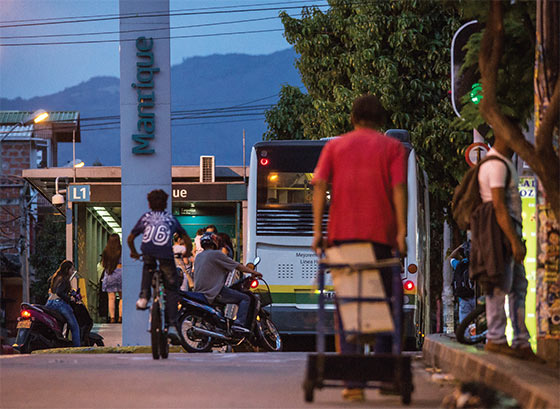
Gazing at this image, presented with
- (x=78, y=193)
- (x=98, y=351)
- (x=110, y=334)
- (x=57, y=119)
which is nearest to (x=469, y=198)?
(x=98, y=351)

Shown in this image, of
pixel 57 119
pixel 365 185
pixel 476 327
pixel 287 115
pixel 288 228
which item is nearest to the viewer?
pixel 365 185

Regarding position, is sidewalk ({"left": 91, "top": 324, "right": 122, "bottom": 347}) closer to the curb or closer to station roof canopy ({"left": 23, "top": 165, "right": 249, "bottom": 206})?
station roof canopy ({"left": 23, "top": 165, "right": 249, "bottom": 206})

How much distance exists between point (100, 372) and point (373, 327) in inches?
158

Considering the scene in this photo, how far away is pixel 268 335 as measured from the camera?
15398mm

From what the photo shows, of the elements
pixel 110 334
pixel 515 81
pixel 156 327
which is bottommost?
pixel 110 334

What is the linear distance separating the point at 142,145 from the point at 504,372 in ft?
48.9

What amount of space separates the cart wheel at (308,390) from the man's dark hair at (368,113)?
5.49 feet

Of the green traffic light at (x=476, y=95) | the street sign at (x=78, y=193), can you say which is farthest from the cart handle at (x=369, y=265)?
the street sign at (x=78, y=193)

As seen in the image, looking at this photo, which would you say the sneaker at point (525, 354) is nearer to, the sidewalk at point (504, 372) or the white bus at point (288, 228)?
the sidewalk at point (504, 372)

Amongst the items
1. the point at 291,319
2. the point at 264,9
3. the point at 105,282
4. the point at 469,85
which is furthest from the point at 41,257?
the point at 469,85

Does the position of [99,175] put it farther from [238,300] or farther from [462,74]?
[462,74]

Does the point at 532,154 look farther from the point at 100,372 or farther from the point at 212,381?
the point at 100,372

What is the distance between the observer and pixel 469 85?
1301 centimetres

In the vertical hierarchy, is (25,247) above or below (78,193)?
below
